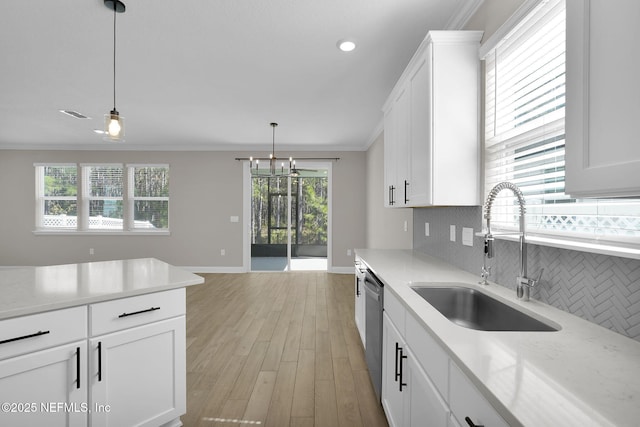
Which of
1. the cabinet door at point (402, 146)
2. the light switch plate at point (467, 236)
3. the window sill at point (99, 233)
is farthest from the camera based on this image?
the window sill at point (99, 233)

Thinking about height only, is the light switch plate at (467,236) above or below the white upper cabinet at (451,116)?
below

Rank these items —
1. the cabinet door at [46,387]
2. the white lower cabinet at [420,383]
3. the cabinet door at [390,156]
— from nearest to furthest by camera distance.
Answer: the white lower cabinet at [420,383]
the cabinet door at [46,387]
the cabinet door at [390,156]

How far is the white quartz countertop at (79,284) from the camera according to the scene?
122 cm

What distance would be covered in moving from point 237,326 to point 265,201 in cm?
321

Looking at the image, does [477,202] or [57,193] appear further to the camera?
[57,193]

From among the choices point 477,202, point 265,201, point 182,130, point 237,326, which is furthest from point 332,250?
point 477,202

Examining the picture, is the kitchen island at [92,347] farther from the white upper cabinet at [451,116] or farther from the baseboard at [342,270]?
Result: the baseboard at [342,270]

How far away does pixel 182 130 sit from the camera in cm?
490

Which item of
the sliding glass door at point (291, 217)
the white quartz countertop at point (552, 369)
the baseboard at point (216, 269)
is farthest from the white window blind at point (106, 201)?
the white quartz countertop at point (552, 369)

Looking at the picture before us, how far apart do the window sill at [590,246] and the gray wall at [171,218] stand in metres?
5.11

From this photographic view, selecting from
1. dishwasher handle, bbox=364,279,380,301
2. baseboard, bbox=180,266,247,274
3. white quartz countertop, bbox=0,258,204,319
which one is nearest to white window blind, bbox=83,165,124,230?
baseboard, bbox=180,266,247,274

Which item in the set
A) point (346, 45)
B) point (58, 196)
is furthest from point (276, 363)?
point (58, 196)

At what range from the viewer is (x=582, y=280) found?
3.62 ft

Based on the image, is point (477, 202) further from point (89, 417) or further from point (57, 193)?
point (57, 193)
